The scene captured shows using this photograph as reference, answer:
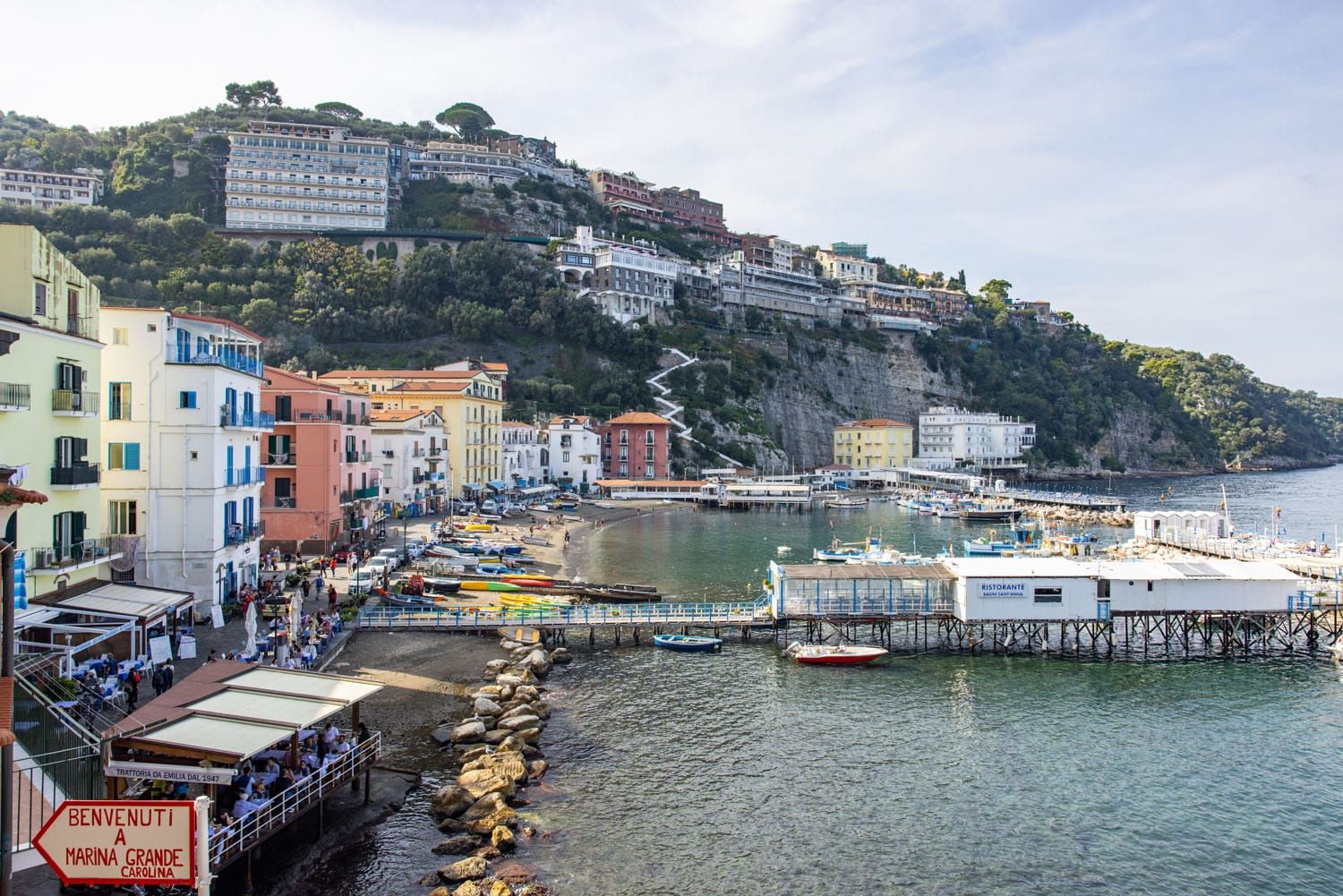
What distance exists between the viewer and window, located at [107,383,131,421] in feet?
102

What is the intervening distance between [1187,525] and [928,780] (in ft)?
166

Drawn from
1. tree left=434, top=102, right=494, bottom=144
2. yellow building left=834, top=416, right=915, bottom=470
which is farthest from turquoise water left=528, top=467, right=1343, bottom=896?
tree left=434, top=102, right=494, bottom=144

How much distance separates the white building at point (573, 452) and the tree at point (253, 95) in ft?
350

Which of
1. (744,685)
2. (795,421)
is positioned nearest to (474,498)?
(744,685)

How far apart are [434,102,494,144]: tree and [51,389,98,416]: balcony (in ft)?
548

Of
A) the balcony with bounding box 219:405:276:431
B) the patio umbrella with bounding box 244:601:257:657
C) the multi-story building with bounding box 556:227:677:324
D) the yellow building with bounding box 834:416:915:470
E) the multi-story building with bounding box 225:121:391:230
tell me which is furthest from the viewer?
the yellow building with bounding box 834:416:915:470

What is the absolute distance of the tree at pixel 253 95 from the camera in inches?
6358

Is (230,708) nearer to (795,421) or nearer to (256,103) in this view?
(795,421)

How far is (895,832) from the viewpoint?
2128 centimetres

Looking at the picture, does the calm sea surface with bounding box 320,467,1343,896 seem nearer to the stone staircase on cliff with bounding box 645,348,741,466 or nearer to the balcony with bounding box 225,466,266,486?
the balcony with bounding box 225,466,266,486

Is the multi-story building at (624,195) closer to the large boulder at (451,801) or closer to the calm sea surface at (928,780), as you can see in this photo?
the calm sea surface at (928,780)

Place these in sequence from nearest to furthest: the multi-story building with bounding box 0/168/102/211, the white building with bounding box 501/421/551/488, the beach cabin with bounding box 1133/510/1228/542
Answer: the beach cabin with bounding box 1133/510/1228/542 < the white building with bounding box 501/421/551/488 < the multi-story building with bounding box 0/168/102/211

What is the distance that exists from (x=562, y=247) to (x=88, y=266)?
6056 centimetres

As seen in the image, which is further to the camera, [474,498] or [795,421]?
[795,421]
